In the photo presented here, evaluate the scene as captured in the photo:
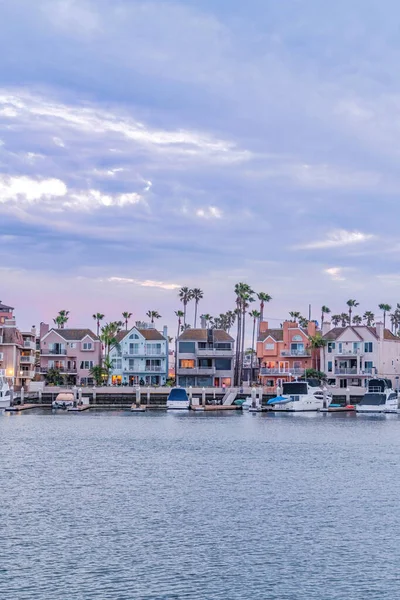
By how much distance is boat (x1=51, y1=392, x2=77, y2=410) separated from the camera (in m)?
126

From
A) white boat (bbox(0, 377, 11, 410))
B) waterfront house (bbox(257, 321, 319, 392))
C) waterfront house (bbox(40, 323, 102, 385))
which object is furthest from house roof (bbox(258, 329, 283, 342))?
white boat (bbox(0, 377, 11, 410))

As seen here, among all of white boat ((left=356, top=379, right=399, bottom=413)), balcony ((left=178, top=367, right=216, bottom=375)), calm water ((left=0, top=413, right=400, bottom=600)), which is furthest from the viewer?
balcony ((left=178, top=367, right=216, bottom=375))

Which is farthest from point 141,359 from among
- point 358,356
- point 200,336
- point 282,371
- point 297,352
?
point 358,356

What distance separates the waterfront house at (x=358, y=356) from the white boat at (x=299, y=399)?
20632mm

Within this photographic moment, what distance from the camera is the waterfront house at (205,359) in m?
149

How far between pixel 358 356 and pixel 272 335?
54.0 ft

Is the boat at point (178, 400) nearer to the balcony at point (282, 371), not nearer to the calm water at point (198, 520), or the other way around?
the balcony at point (282, 371)

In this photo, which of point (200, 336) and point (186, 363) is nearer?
point (186, 363)

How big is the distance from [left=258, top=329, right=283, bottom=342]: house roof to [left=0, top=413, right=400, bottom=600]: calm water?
258 feet

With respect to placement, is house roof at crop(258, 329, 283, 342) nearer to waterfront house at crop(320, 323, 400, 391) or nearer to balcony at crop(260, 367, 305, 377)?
balcony at crop(260, 367, 305, 377)

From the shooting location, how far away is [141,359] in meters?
156

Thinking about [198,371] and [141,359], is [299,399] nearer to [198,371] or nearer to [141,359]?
[198,371]

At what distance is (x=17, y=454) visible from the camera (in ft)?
216

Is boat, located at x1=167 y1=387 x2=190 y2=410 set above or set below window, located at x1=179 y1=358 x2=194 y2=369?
below
